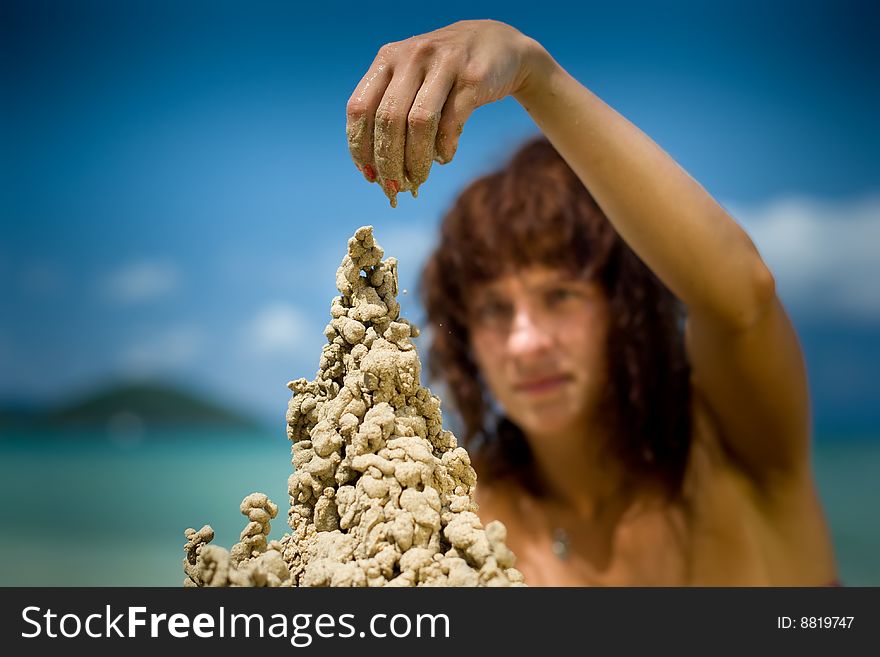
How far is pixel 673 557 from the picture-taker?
2600mm

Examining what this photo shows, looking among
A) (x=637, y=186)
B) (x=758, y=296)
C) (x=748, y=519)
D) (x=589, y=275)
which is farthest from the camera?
(x=589, y=275)

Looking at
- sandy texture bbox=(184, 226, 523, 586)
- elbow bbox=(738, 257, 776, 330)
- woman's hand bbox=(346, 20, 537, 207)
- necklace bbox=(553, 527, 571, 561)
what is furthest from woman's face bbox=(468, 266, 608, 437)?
woman's hand bbox=(346, 20, 537, 207)

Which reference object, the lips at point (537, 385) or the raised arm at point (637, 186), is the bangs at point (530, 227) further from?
the raised arm at point (637, 186)

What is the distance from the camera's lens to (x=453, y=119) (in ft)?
3.26

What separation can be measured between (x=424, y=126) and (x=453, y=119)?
0.07 m

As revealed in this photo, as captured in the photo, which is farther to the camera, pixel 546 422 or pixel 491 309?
pixel 491 309

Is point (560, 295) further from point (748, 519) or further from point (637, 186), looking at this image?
point (637, 186)

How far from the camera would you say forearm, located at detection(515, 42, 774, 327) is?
1.34 metres

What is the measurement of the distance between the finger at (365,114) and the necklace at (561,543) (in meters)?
2.03

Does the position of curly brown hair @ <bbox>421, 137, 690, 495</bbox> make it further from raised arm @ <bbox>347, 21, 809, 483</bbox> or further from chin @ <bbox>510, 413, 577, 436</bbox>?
raised arm @ <bbox>347, 21, 809, 483</bbox>

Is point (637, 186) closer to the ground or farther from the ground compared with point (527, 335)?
closer to the ground

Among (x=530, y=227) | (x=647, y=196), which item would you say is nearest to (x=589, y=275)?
(x=530, y=227)
